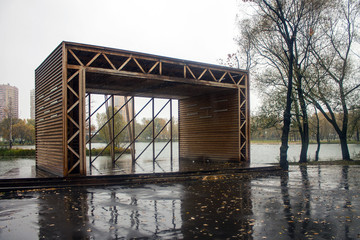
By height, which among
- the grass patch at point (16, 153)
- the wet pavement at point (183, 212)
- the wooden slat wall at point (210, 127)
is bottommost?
the wet pavement at point (183, 212)

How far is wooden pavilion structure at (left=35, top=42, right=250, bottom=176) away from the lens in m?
11.5

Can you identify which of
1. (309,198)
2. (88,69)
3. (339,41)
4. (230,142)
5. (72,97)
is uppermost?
(339,41)

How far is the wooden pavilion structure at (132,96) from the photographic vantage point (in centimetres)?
1152

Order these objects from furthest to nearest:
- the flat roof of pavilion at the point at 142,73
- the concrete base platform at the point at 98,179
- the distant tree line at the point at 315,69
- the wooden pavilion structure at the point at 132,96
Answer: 1. the distant tree line at the point at 315,69
2. the flat roof of pavilion at the point at 142,73
3. the wooden pavilion structure at the point at 132,96
4. the concrete base platform at the point at 98,179

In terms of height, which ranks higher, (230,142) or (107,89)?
(107,89)

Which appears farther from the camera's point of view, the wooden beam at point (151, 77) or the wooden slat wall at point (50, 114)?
the wooden beam at point (151, 77)

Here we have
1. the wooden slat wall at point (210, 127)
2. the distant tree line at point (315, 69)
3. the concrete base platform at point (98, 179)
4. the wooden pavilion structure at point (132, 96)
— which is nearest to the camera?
the concrete base platform at point (98, 179)

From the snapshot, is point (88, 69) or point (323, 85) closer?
point (88, 69)

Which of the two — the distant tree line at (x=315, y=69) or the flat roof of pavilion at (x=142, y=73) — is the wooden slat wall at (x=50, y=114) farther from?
the distant tree line at (x=315, y=69)

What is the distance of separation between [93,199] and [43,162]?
6.56m

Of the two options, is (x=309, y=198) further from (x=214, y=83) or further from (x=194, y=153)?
(x=194, y=153)

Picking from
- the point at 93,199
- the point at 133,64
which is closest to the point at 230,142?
the point at 133,64

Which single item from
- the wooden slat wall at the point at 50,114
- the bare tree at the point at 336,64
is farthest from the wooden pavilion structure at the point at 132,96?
the bare tree at the point at 336,64

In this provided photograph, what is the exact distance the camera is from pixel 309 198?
27.5 ft
